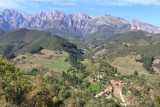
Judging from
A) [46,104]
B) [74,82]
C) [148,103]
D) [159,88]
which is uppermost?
[159,88]

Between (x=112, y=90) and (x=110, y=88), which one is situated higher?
(x=110, y=88)

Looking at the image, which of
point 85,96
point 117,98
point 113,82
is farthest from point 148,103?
point 113,82

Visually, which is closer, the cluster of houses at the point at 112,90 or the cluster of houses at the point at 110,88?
the cluster of houses at the point at 112,90

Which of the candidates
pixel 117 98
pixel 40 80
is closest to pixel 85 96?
pixel 117 98

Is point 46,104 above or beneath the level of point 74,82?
above

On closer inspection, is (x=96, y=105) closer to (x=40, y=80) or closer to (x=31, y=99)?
(x=40, y=80)

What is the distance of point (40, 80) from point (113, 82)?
12104 centimetres

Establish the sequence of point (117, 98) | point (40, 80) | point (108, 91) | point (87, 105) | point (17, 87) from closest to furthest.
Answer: point (17, 87) → point (40, 80) → point (87, 105) → point (117, 98) → point (108, 91)

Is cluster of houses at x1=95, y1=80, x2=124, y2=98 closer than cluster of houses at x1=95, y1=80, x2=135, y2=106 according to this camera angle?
No

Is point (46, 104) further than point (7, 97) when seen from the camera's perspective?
Yes

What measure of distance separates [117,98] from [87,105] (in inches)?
1908

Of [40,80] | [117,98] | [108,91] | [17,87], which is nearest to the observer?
[17,87]

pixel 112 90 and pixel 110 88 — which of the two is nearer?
pixel 112 90

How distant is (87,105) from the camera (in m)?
109
